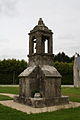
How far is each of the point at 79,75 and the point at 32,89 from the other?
30.1 meters

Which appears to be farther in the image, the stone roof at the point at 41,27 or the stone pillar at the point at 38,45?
the stone roof at the point at 41,27

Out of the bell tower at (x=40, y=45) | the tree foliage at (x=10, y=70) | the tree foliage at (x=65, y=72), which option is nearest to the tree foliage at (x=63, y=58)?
the tree foliage at (x=65, y=72)

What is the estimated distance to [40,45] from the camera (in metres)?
12.9

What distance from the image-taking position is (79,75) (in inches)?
1615

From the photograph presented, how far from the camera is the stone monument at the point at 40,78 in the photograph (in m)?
11.7

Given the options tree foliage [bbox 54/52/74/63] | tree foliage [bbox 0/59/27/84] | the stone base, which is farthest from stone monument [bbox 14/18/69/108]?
tree foliage [bbox 54/52/74/63]

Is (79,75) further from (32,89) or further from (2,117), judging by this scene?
(2,117)

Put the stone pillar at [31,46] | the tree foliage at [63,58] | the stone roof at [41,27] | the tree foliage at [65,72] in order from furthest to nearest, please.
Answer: the tree foliage at [63,58]
the tree foliage at [65,72]
the stone pillar at [31,46]
the stone roof at [41,27]

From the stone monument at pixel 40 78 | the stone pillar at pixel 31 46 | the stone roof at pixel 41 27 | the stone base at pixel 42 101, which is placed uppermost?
the stone roof at pixel 41 27

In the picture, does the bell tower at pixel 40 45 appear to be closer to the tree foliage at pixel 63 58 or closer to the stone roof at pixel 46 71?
the stone roof at pixel 46 71

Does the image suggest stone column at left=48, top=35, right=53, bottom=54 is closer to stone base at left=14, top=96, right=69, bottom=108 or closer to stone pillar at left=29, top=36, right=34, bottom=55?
stone pillar at left=29, top=36, right=34, bottom=55

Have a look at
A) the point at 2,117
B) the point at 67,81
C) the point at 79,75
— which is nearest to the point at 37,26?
the point at 2,117

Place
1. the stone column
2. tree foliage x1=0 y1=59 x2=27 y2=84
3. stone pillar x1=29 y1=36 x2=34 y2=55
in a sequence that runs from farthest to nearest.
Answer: tree foliage x1=0 y1=59 x2=27 y2=84 < stone pillar x1=29 y1=36 x2=34 y2=55 < the stone column

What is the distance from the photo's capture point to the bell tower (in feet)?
42.1
